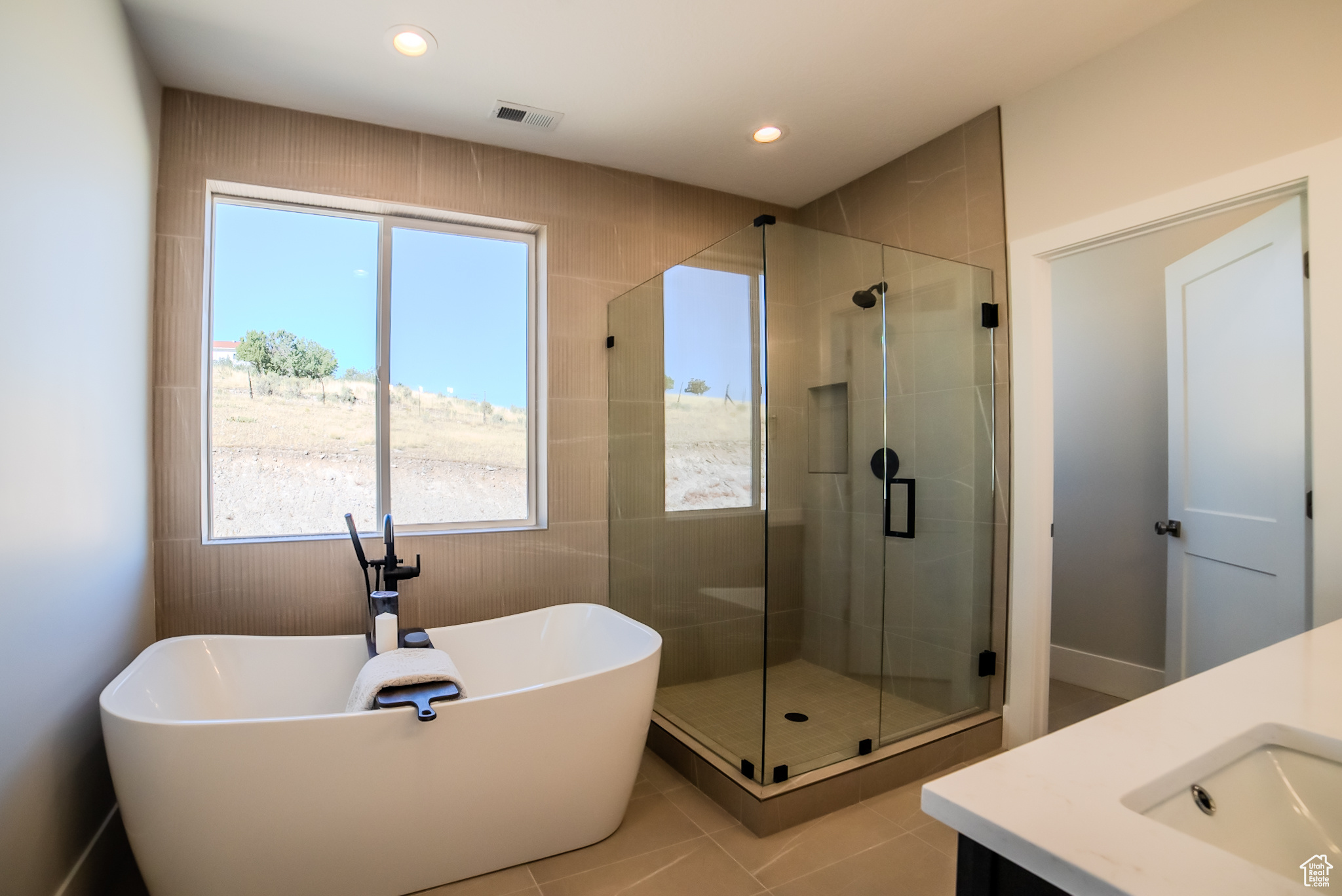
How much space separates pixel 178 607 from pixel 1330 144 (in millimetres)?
3774

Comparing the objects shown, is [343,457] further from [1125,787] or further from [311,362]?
[1125,787]

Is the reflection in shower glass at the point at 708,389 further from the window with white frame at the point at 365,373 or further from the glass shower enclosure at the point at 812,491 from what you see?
the window with white frame at the point at 365,373

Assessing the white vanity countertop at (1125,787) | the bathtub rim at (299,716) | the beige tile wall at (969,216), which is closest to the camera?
the white vanity countertop at (1125,787)

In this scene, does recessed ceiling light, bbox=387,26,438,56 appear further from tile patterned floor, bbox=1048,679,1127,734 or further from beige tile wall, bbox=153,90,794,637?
tile patterned floor, bbox=1048,679,1127,734

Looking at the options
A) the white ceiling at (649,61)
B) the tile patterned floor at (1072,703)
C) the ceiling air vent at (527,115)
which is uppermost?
the white ceiling at (649,61)

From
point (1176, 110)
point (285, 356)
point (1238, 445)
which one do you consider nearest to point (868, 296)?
point (1176, 110)

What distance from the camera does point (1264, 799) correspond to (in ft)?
2.76

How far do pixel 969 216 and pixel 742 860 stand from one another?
2.46 metres

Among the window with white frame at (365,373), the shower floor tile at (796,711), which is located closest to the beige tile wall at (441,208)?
the window with white frame at (365,373)

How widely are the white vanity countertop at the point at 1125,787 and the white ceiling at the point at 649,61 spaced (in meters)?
1.93

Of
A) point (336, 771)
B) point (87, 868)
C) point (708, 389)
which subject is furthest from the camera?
point (708, 389)

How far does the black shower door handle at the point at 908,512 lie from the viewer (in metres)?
2.51

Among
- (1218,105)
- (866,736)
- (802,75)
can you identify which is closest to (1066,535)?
(866,736)

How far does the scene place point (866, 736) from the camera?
240 cm
